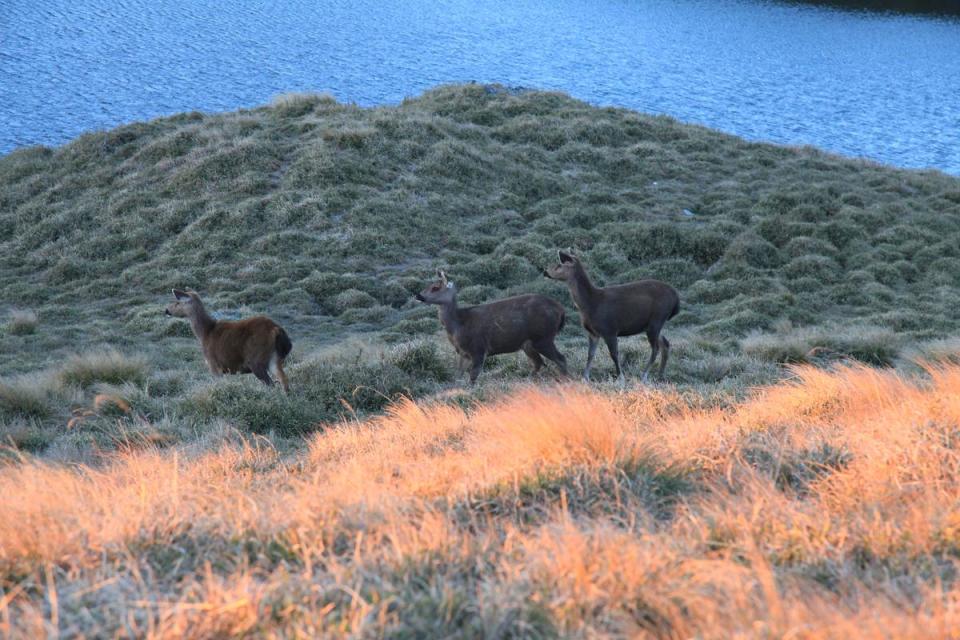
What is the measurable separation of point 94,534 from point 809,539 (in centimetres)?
364

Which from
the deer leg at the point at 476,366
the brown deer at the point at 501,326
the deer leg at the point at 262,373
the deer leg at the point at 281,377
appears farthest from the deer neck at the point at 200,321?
the deer leg at the point at 476,366

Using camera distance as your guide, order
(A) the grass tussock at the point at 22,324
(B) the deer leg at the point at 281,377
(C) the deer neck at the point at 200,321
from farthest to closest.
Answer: (A) the grass tussock at the point at 22,324, (C) the deer neck at the point at 200,321, (B) the deer leg at the point at 281,377

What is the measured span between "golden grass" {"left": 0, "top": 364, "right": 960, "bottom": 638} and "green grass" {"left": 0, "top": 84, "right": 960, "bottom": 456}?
15.2 feet

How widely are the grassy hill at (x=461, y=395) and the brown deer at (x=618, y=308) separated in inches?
24.8

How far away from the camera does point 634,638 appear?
156 inches

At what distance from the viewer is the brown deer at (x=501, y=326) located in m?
13.5

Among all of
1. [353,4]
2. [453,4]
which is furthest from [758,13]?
[353,4]

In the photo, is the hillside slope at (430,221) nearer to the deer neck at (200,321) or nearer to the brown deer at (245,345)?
the deer neck at (200,321)

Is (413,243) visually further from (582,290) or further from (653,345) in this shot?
(653,345)

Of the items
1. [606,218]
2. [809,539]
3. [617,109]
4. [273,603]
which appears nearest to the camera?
[273,603]

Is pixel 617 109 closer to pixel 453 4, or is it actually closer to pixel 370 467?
pixel 370 467

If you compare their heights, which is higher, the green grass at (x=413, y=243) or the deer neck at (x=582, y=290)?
the deer neck at (x=582, y=290)

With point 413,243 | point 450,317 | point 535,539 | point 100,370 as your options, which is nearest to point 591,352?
point 450,317

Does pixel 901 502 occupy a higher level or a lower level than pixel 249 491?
higher
